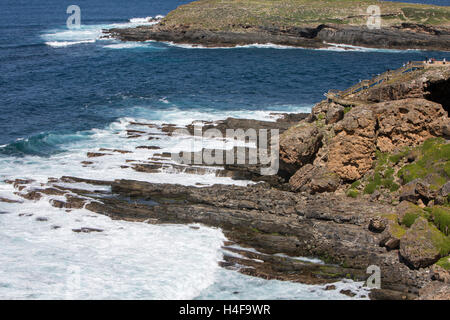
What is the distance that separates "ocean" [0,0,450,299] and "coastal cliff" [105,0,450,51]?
5170 millimetres

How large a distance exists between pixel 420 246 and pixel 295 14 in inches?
3684

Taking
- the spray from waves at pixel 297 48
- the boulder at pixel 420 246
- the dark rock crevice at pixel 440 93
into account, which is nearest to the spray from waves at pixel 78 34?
the spray from waves at pixel 297 48

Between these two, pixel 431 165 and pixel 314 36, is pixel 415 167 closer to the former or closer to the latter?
pixel 431 165

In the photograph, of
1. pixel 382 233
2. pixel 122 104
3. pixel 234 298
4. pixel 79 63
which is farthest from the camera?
pixel 79 63

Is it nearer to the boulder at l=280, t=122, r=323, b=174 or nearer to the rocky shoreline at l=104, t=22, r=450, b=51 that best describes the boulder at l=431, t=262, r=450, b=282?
the boulder at l=280, t=122, r=323, b=174

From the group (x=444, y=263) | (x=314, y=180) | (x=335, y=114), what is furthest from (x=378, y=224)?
(x=335, y=114)

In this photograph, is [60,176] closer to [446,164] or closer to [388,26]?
[446,164]

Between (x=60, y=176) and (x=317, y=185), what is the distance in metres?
19.5

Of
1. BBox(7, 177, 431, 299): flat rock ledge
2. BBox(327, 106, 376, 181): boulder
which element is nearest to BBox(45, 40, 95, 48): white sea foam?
BBox(7, 177, 431, 299): flat rock ledge

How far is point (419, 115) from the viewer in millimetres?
30625

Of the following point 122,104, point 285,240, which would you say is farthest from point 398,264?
point 122,104

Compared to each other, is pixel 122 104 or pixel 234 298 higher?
pixel 122 104

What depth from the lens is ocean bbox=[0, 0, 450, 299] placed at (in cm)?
2448

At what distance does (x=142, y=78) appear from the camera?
71.1 metres
